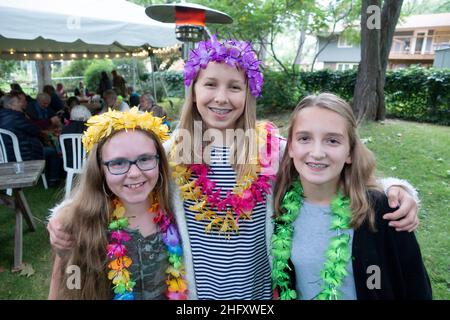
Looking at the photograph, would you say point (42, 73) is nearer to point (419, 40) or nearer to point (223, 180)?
point (223, 180)

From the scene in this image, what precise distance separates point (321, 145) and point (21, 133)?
4.35 m

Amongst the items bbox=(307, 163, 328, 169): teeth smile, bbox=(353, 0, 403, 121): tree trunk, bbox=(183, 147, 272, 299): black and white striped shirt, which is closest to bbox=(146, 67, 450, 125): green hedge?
bbox=(353, 0, 403, 121): tree trunk

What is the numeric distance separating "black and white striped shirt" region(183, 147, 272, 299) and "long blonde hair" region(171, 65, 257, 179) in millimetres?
56

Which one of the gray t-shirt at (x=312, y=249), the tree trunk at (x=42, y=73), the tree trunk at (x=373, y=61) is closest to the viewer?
the gray t-shirt at (x=312, y=249)

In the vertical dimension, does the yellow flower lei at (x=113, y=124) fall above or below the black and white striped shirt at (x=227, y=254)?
above

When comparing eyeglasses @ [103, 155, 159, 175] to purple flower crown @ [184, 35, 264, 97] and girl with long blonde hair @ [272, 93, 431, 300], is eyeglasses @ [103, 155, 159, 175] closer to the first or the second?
purple flower crown @ [184, 35, 264, 97]

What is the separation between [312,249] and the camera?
149 centimetres

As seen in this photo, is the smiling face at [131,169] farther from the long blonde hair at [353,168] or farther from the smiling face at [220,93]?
the long blonde hair at [353,168]

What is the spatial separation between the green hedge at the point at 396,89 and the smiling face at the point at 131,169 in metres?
9.18

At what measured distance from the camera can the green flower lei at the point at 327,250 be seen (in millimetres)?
1418

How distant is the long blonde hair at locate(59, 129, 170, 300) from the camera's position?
4.86 ft

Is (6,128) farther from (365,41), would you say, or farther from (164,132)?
(365,41)

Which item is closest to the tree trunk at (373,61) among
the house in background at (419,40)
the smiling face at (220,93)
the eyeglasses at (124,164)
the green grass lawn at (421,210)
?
the green grass lawn at (421,210)

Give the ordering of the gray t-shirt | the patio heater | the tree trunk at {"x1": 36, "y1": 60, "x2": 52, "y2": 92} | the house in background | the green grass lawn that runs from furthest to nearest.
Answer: the house in background < the tree trunk at {"x1": 36, "y1": 60, "x2": 52, "y2": 92} < the patio heater < the green grass lawn < the gray t-shirt
